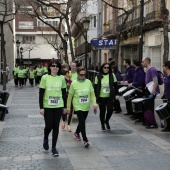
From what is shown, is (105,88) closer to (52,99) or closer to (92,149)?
(92,149)

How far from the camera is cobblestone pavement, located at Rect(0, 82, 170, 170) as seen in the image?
261 inches

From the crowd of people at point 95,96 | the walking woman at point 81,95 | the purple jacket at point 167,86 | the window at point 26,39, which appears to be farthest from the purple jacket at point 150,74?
the window at point 26,39

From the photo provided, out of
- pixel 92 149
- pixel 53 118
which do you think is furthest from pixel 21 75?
pixel 53 118

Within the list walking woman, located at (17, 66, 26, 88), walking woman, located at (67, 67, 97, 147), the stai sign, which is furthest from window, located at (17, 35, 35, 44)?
walking woman, located at (67, 67, 97, 147)

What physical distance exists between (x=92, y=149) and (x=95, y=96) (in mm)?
2475

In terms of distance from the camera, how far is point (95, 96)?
33.3 ft

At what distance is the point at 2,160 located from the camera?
6988 millimetres

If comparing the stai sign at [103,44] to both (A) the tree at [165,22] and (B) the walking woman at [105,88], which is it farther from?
(B) the walking woman at [105,88]

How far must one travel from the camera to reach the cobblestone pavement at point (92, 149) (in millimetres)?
6637

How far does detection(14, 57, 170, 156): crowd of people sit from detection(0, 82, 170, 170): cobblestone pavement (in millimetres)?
318

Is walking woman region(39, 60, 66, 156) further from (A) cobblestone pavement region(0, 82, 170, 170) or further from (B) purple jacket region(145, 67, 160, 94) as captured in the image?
(B) purple jacket region(145, 67, 160, 94)

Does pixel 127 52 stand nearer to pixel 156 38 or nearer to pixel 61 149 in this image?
pixel 156 38

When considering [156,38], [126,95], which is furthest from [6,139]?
[156,38]

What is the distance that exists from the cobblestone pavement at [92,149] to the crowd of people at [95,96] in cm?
32
